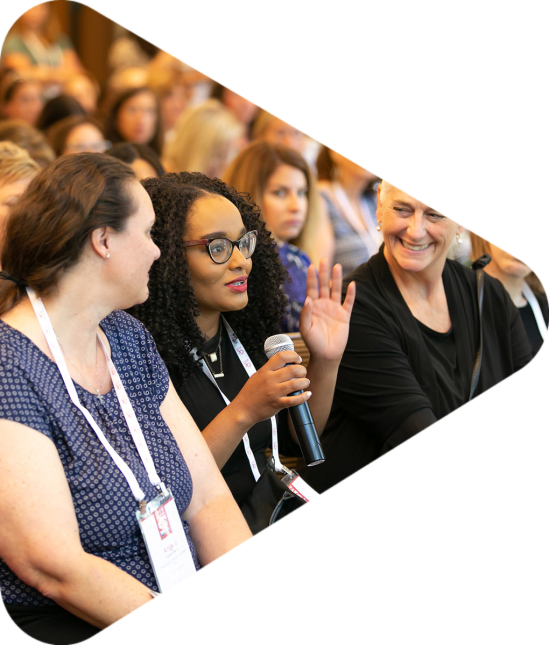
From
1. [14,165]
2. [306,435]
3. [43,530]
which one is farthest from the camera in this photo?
[14,165]

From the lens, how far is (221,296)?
A: 2469 mm

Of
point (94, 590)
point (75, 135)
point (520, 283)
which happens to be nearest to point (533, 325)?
point (520, 283)

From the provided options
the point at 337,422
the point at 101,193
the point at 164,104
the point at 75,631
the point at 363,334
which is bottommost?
the point at 75,631

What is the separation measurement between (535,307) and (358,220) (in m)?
0.94

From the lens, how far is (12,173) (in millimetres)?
2809

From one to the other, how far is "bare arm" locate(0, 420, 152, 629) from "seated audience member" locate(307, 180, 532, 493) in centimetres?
131

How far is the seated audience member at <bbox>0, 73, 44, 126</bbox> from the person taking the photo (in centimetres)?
303

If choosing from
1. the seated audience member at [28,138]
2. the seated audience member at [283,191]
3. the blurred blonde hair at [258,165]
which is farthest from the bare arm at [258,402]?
the blurred blonde hair at [258,165]

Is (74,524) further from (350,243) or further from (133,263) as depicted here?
(350,243)

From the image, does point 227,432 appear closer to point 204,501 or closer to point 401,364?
point 204,501

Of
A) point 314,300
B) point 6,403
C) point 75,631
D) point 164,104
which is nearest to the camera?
point 6,403

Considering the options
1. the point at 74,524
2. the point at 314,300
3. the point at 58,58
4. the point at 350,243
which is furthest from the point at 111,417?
the point at 350,243

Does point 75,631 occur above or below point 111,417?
below

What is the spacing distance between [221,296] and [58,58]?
136 cm
